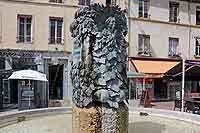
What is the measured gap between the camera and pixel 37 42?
75.4 ft

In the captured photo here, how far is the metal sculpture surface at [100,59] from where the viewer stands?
278 inches

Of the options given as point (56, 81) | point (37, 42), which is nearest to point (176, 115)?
point (37, 42)

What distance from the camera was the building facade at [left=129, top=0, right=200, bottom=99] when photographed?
83.7 ft

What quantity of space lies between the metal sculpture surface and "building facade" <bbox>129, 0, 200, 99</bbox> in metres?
16.9

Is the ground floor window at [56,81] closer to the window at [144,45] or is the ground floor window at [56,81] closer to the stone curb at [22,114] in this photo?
the window at [144,45]

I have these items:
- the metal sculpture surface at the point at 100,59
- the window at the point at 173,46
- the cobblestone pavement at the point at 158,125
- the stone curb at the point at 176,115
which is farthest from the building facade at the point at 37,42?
the metal sculpture surface at the point at 100,59

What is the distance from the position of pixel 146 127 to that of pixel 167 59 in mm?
17779

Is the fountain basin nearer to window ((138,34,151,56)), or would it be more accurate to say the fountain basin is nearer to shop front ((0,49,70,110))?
shop front ((0,49,70,110))

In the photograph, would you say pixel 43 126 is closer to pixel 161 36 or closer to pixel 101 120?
pixel 101 120

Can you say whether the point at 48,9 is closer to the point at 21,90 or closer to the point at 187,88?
the point at 21,90

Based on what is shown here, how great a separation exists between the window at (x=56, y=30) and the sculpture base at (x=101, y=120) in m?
16.7

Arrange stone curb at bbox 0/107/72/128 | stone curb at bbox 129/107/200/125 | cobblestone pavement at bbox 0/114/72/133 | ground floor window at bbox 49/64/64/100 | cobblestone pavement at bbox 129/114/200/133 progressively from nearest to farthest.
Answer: cobblestone pavement at bbox 0/114/72/133 < cobblestone pavement at bbox 129/114/200/133 < stone curb at bbox 0/107/72/128 < stone curb at bbox 129/107/200/125 < ground floor window at bbox 49/64/64/100

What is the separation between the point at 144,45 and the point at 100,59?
63.9ft

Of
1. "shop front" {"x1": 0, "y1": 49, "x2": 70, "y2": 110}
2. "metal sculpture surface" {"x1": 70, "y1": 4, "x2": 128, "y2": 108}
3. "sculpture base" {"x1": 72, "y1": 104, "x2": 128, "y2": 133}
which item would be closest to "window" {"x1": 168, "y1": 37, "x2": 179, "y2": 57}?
"shop front" {"x1": 0, "y1": 49, "x2": 70, "y2": 110}
